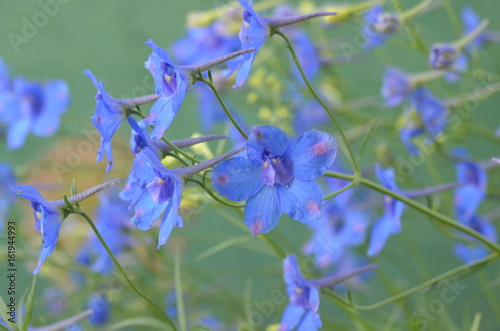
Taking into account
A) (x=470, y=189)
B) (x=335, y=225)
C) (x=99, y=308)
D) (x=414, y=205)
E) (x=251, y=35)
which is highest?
(x=251, y=35)

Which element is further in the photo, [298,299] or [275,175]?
[298,299]

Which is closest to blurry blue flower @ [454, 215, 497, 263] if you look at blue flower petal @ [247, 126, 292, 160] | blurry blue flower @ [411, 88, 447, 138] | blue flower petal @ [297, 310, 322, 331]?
blurry blue flower @ [411, 88, 447, 138]

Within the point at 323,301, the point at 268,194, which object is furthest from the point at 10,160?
the point at 268,194

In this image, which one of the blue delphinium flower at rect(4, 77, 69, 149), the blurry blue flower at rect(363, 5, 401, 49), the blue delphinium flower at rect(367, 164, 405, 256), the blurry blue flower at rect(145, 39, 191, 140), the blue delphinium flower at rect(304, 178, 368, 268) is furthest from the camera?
the blue delphinium flower at rect(4, 77, 69, 149)

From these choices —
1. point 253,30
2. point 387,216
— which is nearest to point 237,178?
point 253,30

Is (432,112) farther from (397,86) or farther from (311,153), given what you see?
(311,153)

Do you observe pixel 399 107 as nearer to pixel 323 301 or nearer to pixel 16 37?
pixel 323 301

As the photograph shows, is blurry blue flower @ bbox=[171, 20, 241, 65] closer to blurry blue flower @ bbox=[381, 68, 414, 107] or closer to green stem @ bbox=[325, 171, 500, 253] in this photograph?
blurry blue flower @ bbox=[381, 68, 414, 107]
